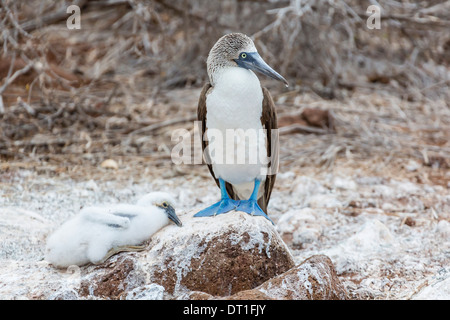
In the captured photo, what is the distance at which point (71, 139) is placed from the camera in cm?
573

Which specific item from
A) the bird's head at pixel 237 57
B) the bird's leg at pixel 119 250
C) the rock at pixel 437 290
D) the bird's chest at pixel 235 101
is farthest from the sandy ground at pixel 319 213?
the bird's head at pixel 237 57

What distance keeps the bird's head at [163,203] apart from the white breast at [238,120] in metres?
0.44

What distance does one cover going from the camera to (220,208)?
135 inches

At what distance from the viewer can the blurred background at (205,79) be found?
568 cm

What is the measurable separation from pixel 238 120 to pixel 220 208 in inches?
20.0

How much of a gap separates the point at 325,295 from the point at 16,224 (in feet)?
6.54

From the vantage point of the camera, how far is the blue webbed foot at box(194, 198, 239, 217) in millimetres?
3382

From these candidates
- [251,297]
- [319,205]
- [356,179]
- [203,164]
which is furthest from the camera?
[203,164]

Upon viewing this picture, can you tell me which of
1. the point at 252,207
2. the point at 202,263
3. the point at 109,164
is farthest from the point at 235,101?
the point at 109,164

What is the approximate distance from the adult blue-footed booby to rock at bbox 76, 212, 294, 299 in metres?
0.27

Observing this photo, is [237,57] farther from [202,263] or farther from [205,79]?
[205,79]

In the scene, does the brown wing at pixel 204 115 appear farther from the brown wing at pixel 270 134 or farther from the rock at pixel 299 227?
the rock at pixel 299 227

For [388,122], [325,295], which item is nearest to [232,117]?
[325,295]
